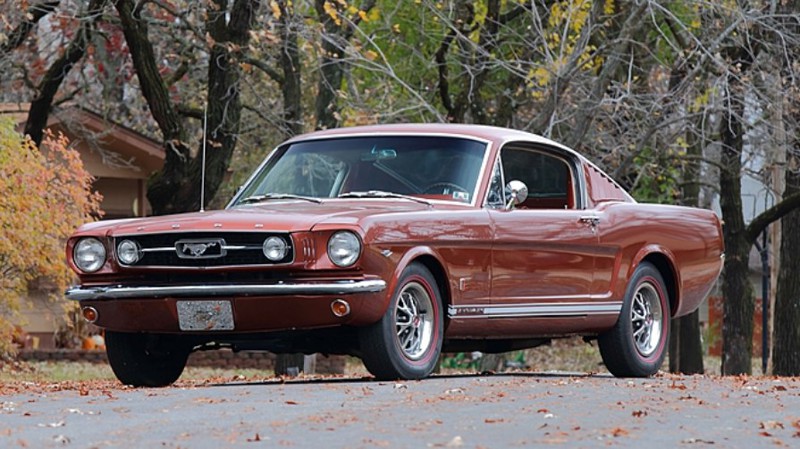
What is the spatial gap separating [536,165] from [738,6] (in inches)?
353

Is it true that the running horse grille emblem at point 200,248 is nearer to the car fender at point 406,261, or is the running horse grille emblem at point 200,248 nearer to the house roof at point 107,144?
the car fender at point 406,261

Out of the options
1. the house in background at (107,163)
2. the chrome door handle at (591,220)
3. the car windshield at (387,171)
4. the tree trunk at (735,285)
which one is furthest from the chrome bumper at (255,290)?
the house in background at (107,163)

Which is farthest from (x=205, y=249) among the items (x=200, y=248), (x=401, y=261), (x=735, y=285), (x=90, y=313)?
(x=735, y=285)

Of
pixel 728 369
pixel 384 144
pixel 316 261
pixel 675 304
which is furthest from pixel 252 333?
pixel 728 369

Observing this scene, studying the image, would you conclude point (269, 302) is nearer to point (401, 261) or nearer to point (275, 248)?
point (275, 248)

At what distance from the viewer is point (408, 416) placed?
28.0 ft

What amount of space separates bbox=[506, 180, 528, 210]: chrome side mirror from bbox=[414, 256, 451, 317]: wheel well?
0.86 meters

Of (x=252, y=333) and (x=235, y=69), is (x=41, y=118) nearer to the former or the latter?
(x=235, y=69)

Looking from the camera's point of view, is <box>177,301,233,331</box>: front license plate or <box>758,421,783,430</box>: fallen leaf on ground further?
<box>177,301,233,331</box>: front license plate

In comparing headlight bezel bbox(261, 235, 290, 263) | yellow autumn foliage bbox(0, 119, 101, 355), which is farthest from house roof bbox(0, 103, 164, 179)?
headlight bezel bbox(261, 235, 290, 263)

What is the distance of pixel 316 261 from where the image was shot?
410 inches

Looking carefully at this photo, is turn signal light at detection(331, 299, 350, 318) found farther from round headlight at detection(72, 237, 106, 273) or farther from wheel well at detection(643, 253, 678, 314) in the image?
wheel well at detection(643, 253, 678, 314)

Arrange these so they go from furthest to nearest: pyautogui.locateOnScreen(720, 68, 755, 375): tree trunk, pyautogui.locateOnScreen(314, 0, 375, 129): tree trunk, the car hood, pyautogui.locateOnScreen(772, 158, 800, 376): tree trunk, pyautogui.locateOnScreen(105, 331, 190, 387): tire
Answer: pyautogui.locateOnScreen(720, 68, 755, 375): tree trunk, pyautogui.locateOnScreen(772, 158, 800, 376): tree trunk, pyautogui.locateOnScreen(314, 0, 375, 129): tree trunk, pyautogui.locateOnScreen(105, 331, 190, 387): tire, the car hood

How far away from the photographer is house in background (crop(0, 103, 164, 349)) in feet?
101
